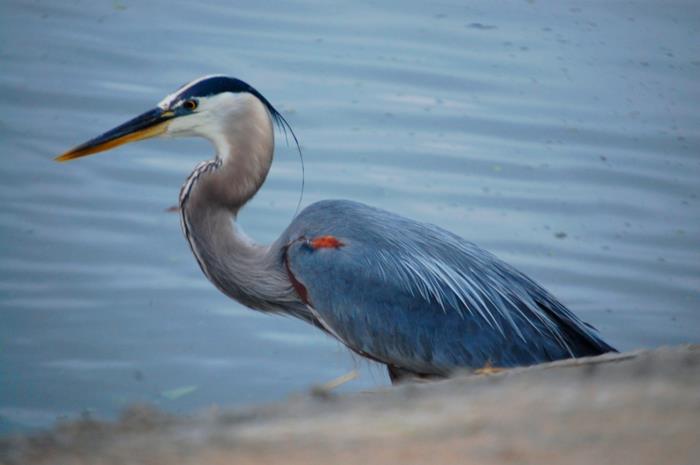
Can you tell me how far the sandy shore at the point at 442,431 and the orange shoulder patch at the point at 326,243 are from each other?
2.94 metres

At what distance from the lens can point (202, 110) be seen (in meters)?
4.80

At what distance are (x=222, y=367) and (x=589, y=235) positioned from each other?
233 cm

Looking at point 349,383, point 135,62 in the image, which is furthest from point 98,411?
point 135,62

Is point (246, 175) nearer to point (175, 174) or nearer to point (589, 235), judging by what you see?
point (175, 174)

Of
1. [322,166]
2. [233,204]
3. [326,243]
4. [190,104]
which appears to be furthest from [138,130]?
[322,166]

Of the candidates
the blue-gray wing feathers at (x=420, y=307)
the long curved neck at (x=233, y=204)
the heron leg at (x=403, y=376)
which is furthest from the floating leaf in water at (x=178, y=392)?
the heron leg at (x=403, y=376)

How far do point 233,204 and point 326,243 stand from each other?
21.6 inches

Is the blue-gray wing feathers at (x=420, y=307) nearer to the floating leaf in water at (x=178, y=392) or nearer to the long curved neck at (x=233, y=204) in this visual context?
the long curved neck at (x=233, y=204)

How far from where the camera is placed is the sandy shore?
1.27 metres

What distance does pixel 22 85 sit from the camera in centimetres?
722

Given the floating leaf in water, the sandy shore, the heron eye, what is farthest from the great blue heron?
the sandy shore

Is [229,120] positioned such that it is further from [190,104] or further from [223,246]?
[223,246]

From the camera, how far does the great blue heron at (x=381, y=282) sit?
14.1ft

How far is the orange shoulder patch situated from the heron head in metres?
0.65
